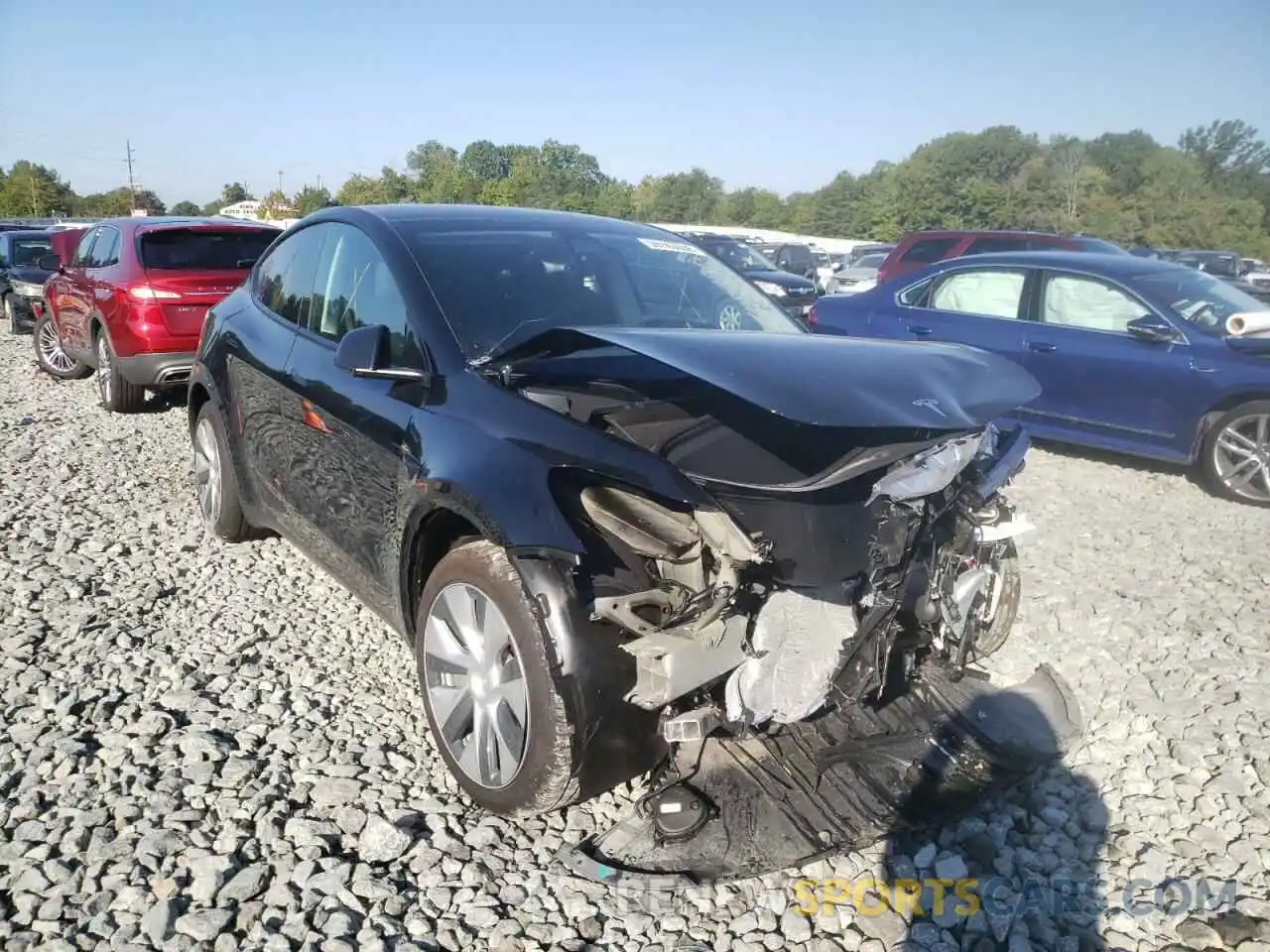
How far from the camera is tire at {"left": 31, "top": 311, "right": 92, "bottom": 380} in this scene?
34.1 feet

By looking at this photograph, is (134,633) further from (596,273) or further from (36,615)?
(596,273)

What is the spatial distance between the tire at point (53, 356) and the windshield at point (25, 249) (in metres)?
5.06

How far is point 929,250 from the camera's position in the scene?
43.5 feet

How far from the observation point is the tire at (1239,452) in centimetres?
632

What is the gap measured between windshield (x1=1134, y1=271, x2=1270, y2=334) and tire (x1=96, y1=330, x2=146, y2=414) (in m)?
8.24

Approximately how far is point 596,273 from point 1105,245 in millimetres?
12025

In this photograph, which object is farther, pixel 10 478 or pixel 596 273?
pixel 10 478

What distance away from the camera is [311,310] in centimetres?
388

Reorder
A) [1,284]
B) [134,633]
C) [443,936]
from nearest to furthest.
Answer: [443,936]
[134,633]
[1,284]

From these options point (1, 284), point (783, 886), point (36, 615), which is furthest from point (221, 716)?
point (1, 284)

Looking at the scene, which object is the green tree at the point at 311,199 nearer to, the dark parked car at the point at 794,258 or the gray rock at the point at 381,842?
the dark parked car at the point at 794,258

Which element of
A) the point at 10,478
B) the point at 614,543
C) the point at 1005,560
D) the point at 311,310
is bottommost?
the point at 10,478

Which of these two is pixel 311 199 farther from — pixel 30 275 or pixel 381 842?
pixel 381 842

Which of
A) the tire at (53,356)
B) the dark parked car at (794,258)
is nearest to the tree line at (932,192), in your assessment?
the dark parked car at (794,258)
